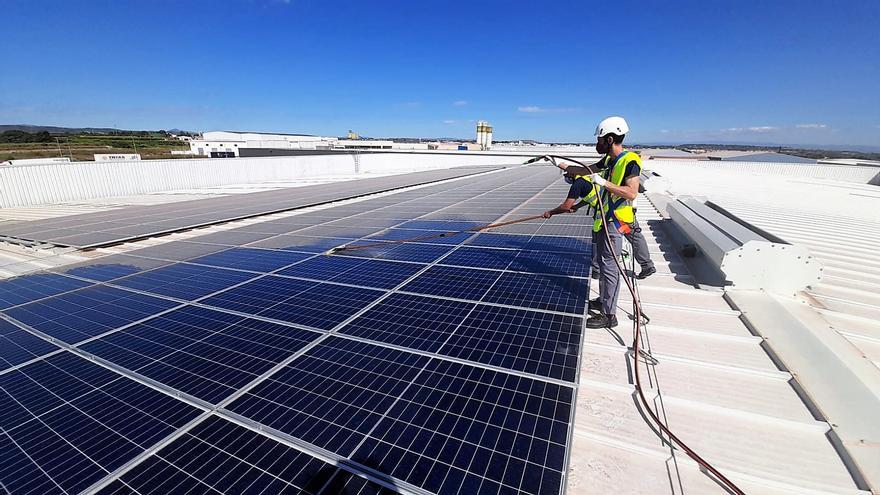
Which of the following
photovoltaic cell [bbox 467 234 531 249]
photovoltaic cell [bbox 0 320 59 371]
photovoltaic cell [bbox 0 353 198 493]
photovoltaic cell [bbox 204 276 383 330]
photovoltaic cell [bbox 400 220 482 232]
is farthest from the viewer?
photovoltaic cell [bbox 400 220 482 232]

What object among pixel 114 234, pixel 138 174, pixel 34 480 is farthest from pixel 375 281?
pixel 138 174

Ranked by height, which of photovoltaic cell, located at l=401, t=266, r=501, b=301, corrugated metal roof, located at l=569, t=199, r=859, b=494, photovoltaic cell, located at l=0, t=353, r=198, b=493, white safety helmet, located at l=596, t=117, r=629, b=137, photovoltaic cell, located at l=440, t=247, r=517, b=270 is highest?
white safety helmet, located at l=596, t=117, r=629, b=137

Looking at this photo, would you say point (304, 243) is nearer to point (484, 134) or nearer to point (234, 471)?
point (234, 471)

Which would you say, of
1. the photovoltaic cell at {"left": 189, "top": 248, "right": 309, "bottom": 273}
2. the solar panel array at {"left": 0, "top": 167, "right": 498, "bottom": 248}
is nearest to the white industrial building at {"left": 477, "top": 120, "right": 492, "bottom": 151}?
the solar panel array at {"left": 0, "top": 167, "right": 498, "bottom": 248}

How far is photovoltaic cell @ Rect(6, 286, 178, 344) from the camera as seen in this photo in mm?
4238

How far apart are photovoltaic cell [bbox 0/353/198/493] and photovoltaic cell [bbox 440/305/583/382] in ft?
8.24

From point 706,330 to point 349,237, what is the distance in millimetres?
7038

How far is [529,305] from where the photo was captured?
15.0ft

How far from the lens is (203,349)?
3715mm

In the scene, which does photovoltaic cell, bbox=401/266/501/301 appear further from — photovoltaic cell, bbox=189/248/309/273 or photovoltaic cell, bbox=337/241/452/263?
photovoltaic cell, bbox=189/248/309/273

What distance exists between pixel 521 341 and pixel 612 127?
3528 mm

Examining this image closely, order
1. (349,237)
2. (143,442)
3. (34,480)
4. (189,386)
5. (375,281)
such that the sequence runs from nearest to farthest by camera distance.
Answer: (34,480), (143,442), (189,386), (375,281), (349,237)

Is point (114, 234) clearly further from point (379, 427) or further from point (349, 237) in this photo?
point (379, 427)

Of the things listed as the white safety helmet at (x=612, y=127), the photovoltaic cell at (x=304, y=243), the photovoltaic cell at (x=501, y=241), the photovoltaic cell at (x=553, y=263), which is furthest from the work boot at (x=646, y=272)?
the photovoltaic cell at (x=304, y=243)
